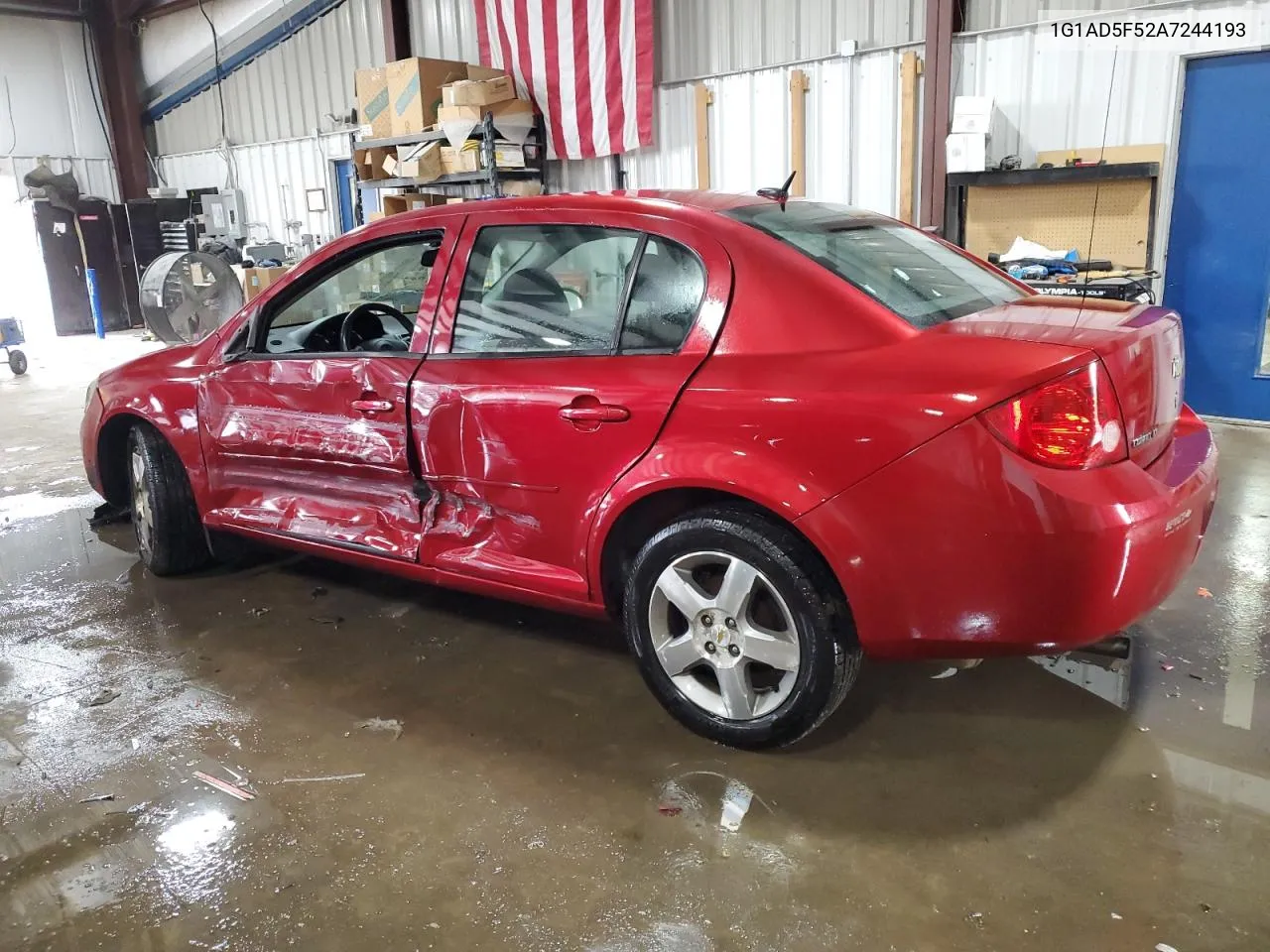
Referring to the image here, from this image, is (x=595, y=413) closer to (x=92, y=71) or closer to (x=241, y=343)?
(x=241, y=343)

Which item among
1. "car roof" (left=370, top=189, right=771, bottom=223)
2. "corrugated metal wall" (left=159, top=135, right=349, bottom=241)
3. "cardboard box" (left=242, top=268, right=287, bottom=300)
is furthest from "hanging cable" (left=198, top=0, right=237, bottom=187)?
"car roof" (left=370, top=189, right=771, bottom=223)

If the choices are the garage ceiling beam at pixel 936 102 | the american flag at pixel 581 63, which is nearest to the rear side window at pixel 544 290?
the garage ceiling beam at pixel 936 102

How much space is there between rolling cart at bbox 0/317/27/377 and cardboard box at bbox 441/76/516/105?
576 centimetres

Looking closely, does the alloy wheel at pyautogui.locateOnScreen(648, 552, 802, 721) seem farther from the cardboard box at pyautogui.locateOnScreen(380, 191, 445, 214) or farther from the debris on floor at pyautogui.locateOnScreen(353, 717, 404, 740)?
the cardboard box at pyautogui.locateOnScreen(380, 191, 445, 214)

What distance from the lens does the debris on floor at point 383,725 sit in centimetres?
268

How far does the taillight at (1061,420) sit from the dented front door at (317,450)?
1.72 metres

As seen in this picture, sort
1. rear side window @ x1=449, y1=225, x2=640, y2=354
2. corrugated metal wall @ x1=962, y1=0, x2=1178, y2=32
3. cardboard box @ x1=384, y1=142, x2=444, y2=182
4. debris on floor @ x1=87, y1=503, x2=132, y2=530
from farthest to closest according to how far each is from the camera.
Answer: cardboard box @ x1=384, y1=142, x2=444, y2=182 → corrugated metal wall @ x1=962, y1=0, x2=1178, y2=32 → debris on floor @ x1=87, y1=503, x2=132, y2=530 → rear side window @ x1=449, y1=225, x2=640, y2=354

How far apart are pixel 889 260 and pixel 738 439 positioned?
0.77 meters

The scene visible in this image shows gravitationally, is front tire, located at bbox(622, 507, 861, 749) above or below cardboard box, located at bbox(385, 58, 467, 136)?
below

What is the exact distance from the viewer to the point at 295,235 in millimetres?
12773

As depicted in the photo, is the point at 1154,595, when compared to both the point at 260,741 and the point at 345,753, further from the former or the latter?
the point at 260,741

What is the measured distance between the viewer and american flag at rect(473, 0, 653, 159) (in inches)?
311

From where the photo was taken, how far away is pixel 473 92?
7.71 metres

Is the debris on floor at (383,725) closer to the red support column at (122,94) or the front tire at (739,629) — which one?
the front tire at (739,629)
